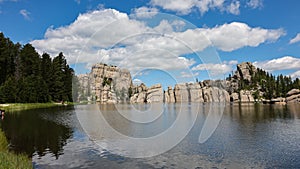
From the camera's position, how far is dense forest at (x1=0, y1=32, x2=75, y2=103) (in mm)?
98706

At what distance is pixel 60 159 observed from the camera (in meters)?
24.0

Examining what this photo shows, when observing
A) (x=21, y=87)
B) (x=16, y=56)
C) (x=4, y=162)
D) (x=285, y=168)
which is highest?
(x=16, y=56)

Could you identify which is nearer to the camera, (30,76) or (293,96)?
(30,76)

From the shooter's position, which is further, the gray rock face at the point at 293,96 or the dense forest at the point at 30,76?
the gray rock face at the point at 293,96

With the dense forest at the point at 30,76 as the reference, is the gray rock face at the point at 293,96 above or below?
below

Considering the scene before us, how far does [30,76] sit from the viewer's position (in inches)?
4323

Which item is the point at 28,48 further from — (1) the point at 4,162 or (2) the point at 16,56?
(1) the point at 4,162

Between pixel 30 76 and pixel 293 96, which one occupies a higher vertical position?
pixel 30 76

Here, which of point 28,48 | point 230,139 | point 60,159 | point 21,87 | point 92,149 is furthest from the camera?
point 28,48

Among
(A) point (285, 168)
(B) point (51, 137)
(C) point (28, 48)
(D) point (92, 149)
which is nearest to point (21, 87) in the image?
(C) point (28, 48)

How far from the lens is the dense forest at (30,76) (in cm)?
9871

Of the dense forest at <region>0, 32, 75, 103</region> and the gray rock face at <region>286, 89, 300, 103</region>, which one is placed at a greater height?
the dense forest at <region>0, 32, 75, 103</region>

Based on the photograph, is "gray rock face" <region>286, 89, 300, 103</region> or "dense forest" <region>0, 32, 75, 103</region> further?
"gray rock face" <region>286, 89, 300, 103</region>

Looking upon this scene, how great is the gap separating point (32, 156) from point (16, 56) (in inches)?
4826
